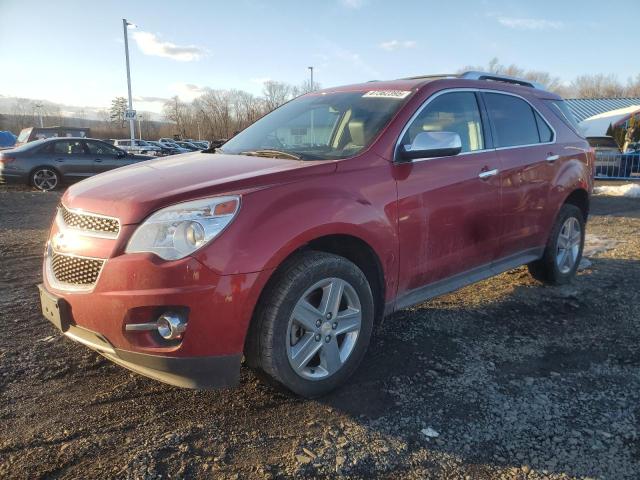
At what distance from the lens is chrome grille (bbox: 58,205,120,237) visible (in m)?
2.46

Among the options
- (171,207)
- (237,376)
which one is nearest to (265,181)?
(171,207)

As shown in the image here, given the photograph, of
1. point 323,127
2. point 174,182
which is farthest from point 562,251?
point 174,182

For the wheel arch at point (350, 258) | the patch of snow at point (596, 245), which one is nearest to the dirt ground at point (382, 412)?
the wheel arch at point (350, 258)

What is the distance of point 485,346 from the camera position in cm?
357

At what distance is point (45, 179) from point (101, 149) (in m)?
1.80

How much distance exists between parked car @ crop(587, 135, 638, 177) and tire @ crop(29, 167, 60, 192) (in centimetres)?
1695

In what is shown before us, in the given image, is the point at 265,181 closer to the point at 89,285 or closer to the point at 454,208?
the point at 89,285

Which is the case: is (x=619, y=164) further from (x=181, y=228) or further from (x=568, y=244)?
(x=181, y=228)

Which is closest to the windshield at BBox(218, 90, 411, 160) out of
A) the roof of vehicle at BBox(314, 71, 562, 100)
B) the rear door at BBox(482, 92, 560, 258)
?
the roof of vehicle at BBox(314, 71, 562, 100)

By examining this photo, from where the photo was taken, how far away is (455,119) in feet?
12.3

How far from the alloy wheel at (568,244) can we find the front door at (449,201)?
129 centimetres

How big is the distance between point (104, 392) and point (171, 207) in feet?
4.12

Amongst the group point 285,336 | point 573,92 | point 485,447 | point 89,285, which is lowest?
point 485,447

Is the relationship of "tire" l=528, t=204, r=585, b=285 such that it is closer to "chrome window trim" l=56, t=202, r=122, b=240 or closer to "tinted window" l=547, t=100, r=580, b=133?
"tinted window" l=547, t=100, r=580, b=133
